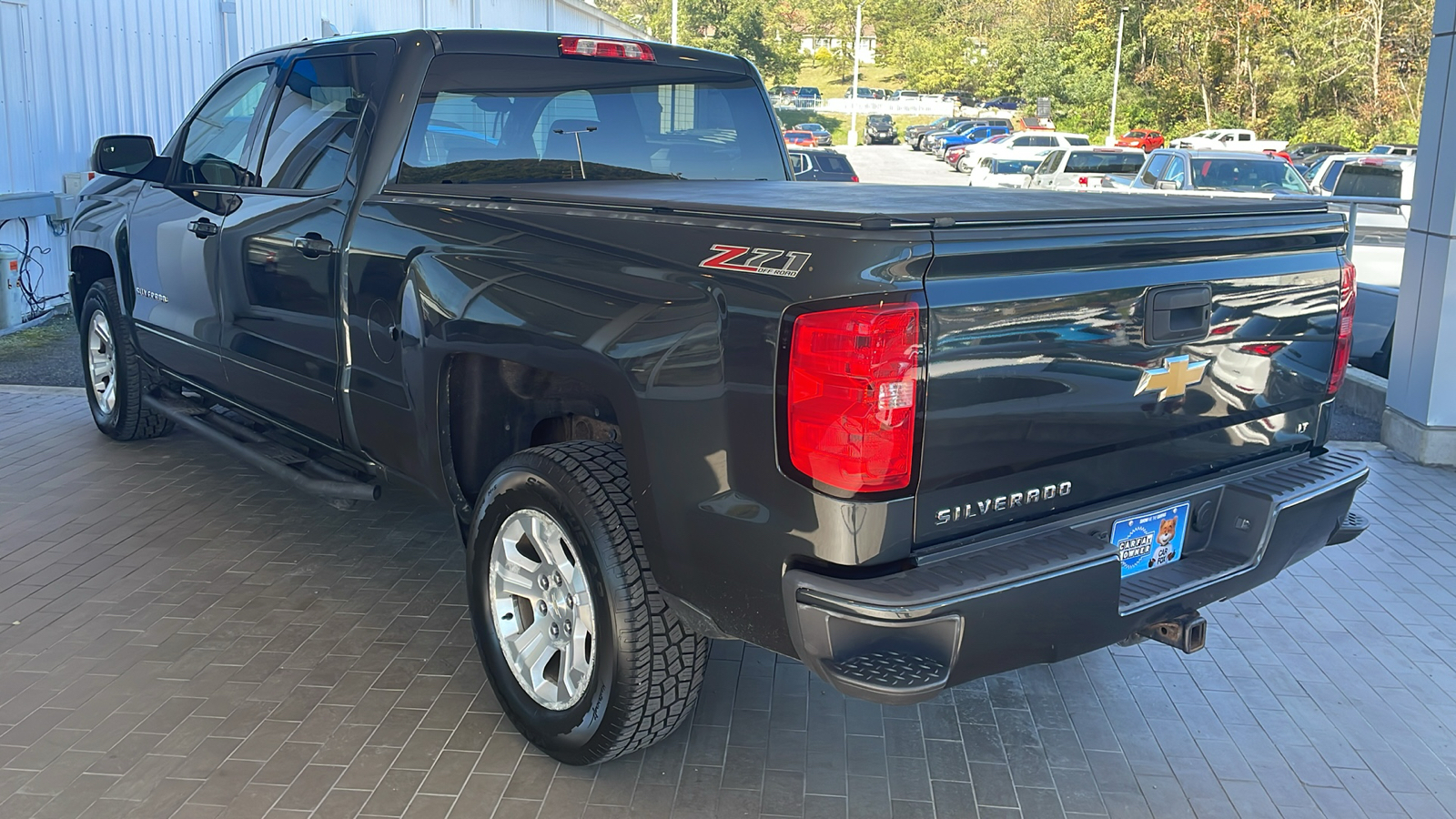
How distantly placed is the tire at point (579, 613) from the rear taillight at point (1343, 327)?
2056 millimetres

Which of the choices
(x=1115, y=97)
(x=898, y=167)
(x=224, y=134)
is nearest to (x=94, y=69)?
(x=224, y=134)

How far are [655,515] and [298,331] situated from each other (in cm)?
204

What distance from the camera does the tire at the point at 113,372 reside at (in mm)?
5988

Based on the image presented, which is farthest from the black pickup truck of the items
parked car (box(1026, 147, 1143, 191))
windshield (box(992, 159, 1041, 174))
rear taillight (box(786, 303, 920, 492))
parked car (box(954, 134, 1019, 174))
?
parked car (box(954, 134, 1019, 174))

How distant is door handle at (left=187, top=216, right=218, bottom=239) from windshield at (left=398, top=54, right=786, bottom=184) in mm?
1253

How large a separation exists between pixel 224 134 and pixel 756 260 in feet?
11.5

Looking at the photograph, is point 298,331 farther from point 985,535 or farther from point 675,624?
point 985,535

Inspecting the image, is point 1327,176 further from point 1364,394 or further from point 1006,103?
point 1006,103

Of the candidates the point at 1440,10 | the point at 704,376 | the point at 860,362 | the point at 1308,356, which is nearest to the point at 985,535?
the point at 860,362

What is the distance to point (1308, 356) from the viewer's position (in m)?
3.33

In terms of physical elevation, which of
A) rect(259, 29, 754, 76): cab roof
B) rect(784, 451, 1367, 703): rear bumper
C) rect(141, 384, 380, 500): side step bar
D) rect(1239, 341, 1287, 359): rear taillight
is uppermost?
rect(259, 29, 754, 76): cab roof

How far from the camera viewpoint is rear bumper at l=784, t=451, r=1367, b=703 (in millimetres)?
2438

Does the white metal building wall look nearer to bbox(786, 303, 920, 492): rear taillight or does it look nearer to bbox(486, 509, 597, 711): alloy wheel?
bbox(486, 509, 597, 711): alloy wheel

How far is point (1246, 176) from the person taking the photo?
17.2m
